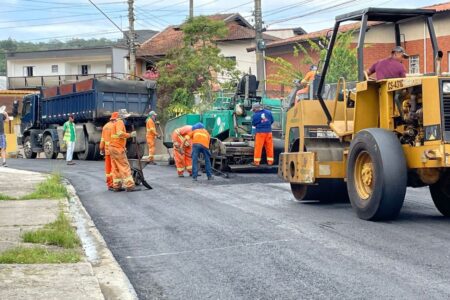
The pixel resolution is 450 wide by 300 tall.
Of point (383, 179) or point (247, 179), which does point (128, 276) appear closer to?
point (383, 179)

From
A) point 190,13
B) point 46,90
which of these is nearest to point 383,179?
point 46,90

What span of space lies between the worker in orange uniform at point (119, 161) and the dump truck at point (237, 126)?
416 centimetres

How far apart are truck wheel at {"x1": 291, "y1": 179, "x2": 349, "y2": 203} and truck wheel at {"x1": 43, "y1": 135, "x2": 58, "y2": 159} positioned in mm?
18691

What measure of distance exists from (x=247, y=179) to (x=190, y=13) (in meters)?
24.7

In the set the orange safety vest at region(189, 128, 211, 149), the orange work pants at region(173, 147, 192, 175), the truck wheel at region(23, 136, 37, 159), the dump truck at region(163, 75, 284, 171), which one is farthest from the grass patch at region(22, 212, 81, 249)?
the truck wheel at region(23, 136, 37, 159)

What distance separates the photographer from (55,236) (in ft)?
28.8

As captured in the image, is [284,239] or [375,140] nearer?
[284,239]

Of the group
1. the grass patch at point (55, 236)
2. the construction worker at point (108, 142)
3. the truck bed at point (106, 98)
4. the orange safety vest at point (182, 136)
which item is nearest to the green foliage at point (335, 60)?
the orange safety vest at point (182, 136)

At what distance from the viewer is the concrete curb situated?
21.5 feet

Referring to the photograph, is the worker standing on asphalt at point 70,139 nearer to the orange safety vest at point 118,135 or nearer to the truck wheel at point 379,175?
the orange safety vest at point 118,135

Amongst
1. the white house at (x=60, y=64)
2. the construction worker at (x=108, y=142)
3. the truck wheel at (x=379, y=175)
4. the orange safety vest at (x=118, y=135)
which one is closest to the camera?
the truck wheel at (x=379, y=175)

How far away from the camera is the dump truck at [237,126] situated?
19.0 metres

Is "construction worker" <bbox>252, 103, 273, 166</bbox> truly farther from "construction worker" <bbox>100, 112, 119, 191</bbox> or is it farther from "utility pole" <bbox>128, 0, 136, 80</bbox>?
"utility pole" <bbox>128, 0, 136, 80</bbox>

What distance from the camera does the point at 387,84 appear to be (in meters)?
9.69
